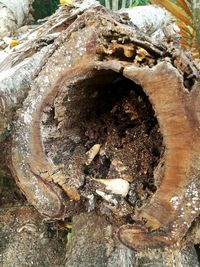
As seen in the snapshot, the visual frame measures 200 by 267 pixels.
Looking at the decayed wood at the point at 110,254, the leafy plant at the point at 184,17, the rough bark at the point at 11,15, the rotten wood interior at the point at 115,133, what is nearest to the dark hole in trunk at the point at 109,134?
the rotten wood interior at the point at 115,133

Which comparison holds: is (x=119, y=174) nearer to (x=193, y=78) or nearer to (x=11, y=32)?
(x=193, y=78)

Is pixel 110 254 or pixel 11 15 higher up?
pixel 11 15

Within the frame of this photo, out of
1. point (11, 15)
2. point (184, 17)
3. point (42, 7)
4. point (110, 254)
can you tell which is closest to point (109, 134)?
point (110, 254)

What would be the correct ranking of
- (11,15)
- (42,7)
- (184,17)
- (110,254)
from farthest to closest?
(42,7)
(184,17)
(11,15)
(110,254)

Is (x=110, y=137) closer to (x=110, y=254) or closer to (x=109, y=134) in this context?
(x=109, y=134)

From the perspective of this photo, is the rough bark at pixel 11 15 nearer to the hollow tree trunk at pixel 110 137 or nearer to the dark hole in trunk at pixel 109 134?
the hollow tree trunk at pixel 110 137

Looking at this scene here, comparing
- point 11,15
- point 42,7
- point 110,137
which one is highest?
point 110,137
